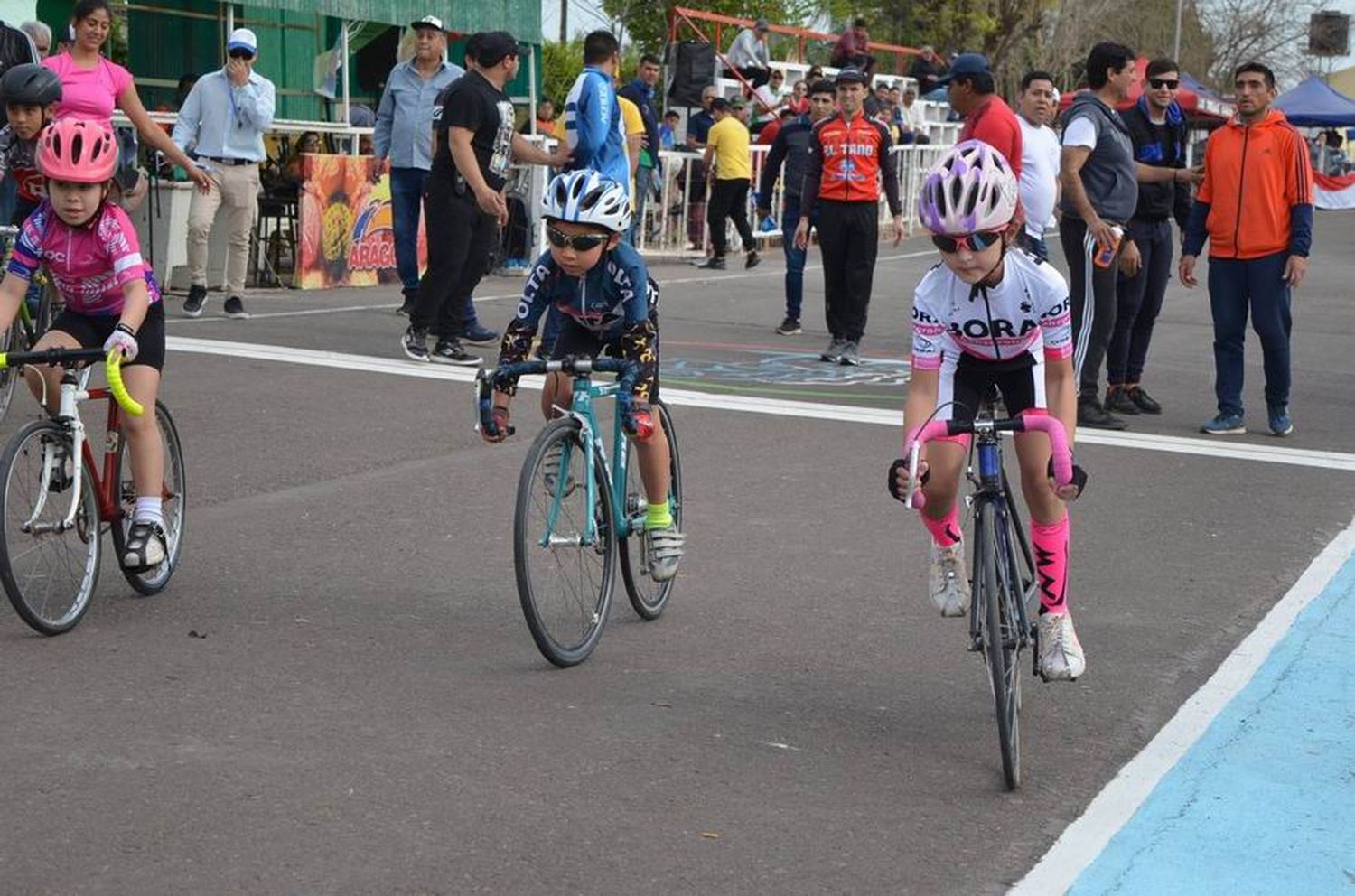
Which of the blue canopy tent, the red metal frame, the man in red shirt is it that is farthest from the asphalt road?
the blue canopy tent

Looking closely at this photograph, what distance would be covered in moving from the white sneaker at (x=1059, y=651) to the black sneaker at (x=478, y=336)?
8.77m

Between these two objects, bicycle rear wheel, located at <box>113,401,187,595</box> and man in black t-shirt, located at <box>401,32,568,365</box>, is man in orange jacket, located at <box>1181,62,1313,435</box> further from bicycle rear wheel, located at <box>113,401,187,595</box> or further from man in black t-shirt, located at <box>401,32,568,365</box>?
bicycle rear wheel, located at <box>113,401,187,595</box>

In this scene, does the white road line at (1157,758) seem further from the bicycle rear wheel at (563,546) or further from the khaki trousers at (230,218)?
the khaki trousers at (230,218)

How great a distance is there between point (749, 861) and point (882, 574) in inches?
128

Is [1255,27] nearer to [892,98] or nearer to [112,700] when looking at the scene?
[892,98]

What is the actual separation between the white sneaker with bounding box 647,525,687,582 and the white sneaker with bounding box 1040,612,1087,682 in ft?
5.12

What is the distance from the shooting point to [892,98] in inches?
1193

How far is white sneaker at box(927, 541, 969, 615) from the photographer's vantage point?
5852mm

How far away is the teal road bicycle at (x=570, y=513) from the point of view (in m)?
6.14

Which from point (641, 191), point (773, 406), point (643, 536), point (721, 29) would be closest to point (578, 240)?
point (643, 536)

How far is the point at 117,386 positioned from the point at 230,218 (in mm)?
9391

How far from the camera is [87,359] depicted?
20.9ft

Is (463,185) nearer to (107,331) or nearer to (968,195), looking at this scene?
(107,331)

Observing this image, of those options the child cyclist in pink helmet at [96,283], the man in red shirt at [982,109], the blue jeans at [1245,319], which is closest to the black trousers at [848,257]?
the man in red shirt at [982,109]
